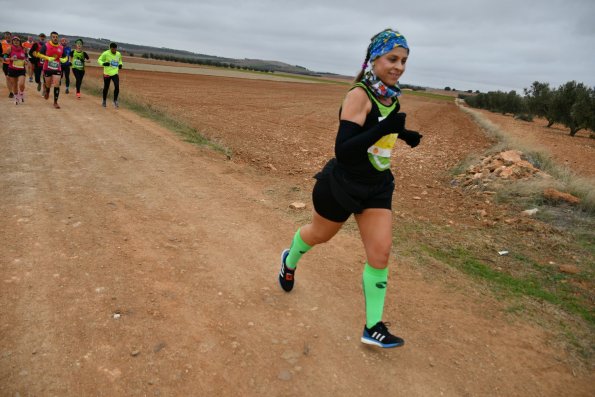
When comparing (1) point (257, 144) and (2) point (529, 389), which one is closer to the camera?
(2) point (529, 389)

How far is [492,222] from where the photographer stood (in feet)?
19.7

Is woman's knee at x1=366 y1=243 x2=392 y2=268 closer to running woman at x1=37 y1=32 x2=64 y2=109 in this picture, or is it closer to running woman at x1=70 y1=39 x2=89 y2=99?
running woman at x1=37 y1=32 x2=64 y2=109

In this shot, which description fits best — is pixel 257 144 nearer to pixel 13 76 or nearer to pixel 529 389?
pixel 13 76

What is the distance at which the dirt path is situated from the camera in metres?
2.57

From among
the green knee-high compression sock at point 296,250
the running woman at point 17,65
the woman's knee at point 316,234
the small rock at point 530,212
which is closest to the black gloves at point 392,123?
the woman's knee at point 316,234

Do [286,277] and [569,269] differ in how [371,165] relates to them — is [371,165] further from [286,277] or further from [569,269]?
[569,269]

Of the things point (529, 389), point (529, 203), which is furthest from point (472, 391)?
point (529, 203)

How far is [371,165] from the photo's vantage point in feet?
9.20

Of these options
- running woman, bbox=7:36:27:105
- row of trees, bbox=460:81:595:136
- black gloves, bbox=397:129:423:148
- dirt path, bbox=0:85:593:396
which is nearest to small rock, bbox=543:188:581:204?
dirt path, bbox=0:85:593:396

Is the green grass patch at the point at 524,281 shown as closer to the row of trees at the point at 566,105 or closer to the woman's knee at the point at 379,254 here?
the woman's knee at the point at 379,254

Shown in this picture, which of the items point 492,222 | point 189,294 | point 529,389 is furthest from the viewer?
point 492,222

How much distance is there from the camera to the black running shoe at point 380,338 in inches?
114

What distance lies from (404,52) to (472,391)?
2.28 metres

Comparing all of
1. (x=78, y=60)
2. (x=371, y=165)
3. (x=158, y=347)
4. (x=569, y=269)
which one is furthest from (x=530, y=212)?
(x=78, y=60)
